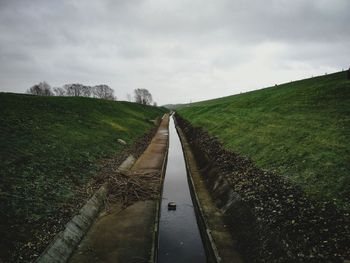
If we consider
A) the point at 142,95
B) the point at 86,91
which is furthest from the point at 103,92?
the point at 142,95

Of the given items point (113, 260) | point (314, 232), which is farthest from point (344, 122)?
point (113, 260)

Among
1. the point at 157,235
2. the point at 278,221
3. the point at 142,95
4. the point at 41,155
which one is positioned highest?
the point at 142,95

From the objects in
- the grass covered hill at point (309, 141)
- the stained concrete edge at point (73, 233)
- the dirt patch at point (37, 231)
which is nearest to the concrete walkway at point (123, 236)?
the stained concrete edge at point (73, 233)

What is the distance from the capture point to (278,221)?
8.88 m

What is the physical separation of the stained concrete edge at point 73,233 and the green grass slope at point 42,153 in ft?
3.71

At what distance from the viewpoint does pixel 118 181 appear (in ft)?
51.0

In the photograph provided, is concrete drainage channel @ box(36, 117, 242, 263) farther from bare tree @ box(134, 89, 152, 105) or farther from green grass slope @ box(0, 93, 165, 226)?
bare tree @ box(134, 89, 152, 105)

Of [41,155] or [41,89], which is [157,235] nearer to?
[41,155]

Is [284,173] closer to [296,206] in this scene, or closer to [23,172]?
[296,206]

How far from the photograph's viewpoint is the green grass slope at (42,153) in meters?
10.8

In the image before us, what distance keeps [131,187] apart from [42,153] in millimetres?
6112

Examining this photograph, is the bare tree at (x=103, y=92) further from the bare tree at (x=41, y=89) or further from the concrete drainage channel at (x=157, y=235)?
the concrete drainage channel at (x=157, y=235)

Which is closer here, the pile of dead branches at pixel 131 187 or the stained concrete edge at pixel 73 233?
the stained concrete edge at pixel 73 233

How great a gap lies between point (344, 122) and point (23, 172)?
19.0 m
